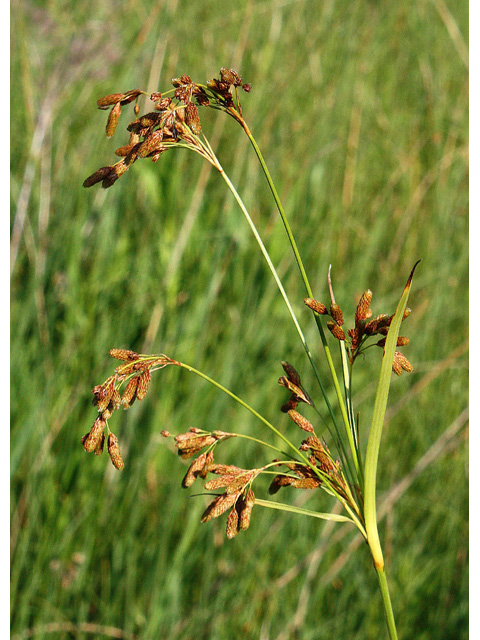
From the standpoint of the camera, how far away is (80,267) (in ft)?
6.28

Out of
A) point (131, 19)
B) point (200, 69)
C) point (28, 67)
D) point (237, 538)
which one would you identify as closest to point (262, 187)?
point (200, 69)

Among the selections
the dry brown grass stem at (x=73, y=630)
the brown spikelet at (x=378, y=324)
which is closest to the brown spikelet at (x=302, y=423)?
the brown spikelet at (x=378, y=324)

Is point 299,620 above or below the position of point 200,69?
below

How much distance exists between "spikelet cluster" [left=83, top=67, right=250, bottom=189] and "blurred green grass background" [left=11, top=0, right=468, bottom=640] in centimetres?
103

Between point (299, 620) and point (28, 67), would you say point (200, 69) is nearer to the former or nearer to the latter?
point (28, 67)

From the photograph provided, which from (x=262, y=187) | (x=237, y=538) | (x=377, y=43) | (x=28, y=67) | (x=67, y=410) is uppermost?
(x=377, y=43)

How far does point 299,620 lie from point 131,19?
263 cm

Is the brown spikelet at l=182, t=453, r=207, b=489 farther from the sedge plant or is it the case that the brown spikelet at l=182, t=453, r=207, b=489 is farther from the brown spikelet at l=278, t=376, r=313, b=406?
the brown spikelet at l=278, t=376, r=313, b=406

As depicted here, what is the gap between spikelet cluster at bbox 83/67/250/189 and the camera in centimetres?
53

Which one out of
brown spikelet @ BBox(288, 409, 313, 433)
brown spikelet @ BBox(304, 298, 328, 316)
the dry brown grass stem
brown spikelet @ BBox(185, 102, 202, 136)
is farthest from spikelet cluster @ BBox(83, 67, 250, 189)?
the dry brown grass stem

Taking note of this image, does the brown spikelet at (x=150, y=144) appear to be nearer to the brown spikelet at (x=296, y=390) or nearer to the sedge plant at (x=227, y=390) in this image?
the sedge plant at (x=227, y=390)

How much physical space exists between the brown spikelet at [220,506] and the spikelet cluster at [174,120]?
12.2 inches

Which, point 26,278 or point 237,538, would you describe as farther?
point 26,278

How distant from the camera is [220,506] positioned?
534 millimetres
